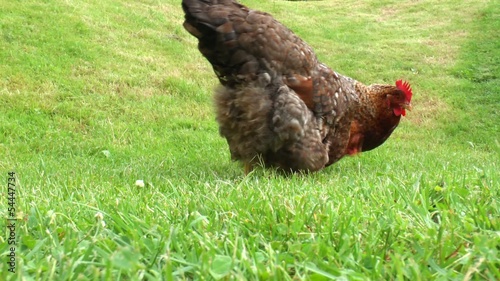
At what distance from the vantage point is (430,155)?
7590mm

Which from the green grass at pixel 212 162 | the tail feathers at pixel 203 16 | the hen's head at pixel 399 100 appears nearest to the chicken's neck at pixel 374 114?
the hen's head at pixel 399 100

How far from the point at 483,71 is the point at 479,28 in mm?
4699

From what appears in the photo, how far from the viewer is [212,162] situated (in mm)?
6430

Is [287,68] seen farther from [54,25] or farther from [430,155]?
[54,25]

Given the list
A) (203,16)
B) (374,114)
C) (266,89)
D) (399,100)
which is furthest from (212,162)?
(399,100)

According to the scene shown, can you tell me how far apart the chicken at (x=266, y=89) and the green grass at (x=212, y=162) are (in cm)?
44

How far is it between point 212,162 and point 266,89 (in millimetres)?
1780

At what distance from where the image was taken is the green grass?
162cm

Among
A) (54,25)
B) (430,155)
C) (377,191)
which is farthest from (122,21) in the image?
(377,191)

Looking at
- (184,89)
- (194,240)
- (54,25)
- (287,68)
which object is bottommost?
(184,89)

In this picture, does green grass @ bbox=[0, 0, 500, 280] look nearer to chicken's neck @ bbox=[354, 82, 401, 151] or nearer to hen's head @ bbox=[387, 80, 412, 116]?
chicken's neck @ bbox=[354, 82, 401, 151]

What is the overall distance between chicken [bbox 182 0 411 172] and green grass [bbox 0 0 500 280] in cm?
44

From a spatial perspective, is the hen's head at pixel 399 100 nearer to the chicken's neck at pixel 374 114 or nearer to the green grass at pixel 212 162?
the chicken's neck at pixel 374 114

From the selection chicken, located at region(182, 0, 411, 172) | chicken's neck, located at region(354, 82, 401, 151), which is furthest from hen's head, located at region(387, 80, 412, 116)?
chicken, located at region(182, 0, 411, 172)
